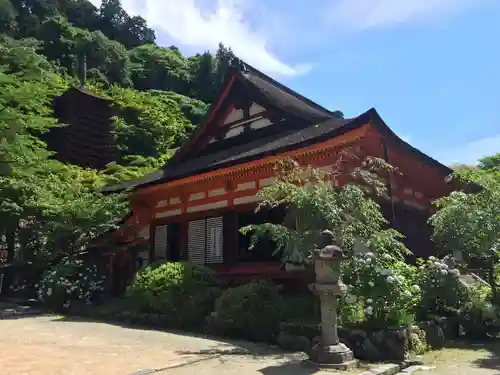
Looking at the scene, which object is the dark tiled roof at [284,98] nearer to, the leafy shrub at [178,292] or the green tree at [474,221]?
the green tree at [474,221]

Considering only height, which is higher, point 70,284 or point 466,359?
point 70,284

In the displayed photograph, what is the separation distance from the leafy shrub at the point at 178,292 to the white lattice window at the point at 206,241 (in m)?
1.71

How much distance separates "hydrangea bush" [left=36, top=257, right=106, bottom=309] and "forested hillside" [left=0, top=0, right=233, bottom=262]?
0.87 m

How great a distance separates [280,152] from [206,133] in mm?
6329

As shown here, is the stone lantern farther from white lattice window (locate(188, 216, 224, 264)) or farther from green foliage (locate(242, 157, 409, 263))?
white lattice window (locate(188, 216, 224, 264))

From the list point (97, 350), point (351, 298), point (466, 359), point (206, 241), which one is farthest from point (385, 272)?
point (206, 241)

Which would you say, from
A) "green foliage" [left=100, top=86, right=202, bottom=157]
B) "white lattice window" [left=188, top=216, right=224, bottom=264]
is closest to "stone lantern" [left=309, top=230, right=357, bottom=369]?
"white lattice window" [left=188, top=216, right=224, bottom=264]

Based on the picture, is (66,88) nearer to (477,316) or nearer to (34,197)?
(34,197)

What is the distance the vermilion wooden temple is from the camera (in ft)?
32.8

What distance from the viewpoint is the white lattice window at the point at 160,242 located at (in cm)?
1370

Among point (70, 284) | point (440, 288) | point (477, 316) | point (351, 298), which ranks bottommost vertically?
point (477, 316)

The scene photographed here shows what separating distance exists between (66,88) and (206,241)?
60.6ft

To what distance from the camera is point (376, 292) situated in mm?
6902

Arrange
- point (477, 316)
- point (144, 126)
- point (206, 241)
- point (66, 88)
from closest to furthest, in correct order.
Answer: point (477, 316)
point (206, 241)
point (66, 88)
point (144, 126)
